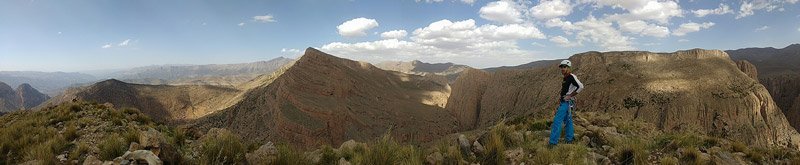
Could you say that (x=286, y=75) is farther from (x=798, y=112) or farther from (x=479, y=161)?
(x=798, y=112)

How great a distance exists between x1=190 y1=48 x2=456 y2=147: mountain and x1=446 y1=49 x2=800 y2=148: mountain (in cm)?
1490

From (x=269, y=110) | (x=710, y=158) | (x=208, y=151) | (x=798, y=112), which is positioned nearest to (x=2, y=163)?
(x=208, y=151)

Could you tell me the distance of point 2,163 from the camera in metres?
6.96

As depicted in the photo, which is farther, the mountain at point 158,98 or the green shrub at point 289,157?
the mountain at point 158,98

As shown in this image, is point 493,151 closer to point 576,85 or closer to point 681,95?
point 576,85

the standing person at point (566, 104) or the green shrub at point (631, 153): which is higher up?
the standing person at point (566, 104)

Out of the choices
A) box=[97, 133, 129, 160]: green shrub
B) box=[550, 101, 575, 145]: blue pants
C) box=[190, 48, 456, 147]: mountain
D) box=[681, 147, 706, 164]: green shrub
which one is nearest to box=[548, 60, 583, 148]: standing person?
box=[550, 101, 575, 145]: blue pants

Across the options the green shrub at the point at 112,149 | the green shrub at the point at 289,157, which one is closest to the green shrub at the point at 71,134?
the green shrub at the point at 112,149

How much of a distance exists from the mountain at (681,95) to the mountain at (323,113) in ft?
48.9

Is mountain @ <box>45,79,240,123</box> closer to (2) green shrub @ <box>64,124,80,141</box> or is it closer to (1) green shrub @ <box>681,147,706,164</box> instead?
(2) green shrub @ <box>64,124,80,141</box>

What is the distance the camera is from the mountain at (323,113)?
4162 centimetres

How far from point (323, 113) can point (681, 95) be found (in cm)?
3244

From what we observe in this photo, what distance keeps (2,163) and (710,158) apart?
10917mm

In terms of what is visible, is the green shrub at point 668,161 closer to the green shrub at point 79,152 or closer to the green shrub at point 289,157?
the green shrub at point 289,157
